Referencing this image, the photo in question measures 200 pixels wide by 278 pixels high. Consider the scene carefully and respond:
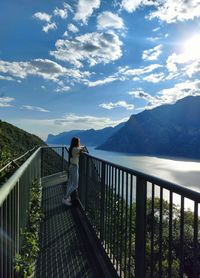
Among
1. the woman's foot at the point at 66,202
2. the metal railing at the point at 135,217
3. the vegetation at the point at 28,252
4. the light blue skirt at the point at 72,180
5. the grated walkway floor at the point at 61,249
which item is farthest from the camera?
the woman's foot at the point at 66,202

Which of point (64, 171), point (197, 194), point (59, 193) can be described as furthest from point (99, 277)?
point (64, 171)

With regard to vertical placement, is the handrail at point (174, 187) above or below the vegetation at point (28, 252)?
above

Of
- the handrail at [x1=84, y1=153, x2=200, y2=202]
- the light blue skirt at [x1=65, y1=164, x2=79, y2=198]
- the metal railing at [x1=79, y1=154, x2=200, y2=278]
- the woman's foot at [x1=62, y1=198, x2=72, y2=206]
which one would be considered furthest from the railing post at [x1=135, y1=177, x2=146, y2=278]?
the woman's foot at [x1=62, y1=198, x2=72, y2=206]

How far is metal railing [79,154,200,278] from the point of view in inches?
93.9

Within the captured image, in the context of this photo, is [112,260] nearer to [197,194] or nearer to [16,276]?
[16,276]

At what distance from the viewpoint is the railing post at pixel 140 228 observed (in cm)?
344

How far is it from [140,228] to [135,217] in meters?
0.26

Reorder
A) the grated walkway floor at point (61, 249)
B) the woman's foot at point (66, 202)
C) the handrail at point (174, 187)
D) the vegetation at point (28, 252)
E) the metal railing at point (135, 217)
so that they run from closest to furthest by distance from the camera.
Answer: the handrail at point (174, 187), the metal railing at point (135, 217), the vegetation at point (28, 252), the grated walkway floor at point (61, 249), the woman's foot at point (66, 202)

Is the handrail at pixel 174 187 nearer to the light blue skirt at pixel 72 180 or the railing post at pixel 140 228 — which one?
the railing post at pixel 140 228

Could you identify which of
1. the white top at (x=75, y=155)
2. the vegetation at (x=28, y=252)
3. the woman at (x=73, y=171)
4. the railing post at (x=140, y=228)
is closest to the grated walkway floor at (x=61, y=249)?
the vegetation at (x=28, y=252)

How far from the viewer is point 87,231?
6.61m

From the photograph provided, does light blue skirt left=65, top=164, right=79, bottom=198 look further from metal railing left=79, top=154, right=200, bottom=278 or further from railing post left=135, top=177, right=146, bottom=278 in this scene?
railing post left=135, top=177, right=146, bottom=278

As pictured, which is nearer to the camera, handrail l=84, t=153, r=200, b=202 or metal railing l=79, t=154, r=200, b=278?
handrail l=84, t=153, r=200, b=202

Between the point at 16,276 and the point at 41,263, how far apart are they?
118 cm
